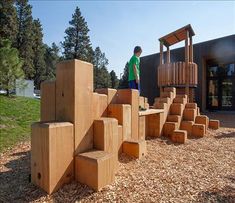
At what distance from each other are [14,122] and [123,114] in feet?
17.5

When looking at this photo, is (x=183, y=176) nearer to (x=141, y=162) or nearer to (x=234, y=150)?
(x=141, y=162)

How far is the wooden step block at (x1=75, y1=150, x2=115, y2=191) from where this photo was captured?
115 inches

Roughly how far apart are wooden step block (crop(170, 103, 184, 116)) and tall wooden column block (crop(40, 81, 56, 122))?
4206 millimetres

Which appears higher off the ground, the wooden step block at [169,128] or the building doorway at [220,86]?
the building doorway at [220,86]

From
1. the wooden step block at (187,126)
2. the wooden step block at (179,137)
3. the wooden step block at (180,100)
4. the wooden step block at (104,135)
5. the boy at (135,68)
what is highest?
the boy at (135,68)

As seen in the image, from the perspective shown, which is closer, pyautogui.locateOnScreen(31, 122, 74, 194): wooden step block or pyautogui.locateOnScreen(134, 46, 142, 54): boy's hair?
pyautogui.locateOnScreen(31, 122, 74, 194): wooden step block

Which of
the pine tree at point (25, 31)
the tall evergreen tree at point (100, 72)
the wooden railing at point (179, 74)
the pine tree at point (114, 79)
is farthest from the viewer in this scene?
the pine tree at point (114, 79)

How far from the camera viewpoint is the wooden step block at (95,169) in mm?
2912

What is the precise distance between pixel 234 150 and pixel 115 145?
3.06m

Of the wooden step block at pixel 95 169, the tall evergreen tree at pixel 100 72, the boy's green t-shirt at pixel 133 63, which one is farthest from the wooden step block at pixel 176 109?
the tall evergreen tree at pixel 100 72

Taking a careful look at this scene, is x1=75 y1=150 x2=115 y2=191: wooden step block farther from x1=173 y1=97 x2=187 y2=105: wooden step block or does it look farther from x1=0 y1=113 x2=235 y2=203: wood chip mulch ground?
x1=173 y1=97 x2=187 y2=105: wooden step block

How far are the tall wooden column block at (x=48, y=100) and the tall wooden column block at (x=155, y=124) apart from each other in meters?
3.18

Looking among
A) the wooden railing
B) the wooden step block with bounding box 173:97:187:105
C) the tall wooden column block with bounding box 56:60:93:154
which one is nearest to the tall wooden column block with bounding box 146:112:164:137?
the wooden step block with bounding box 173:97:187:105

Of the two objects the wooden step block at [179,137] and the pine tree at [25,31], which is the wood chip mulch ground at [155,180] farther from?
the pine tree at [25,31]
